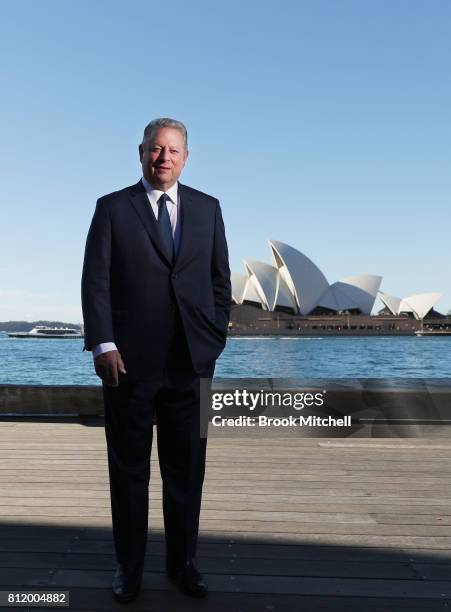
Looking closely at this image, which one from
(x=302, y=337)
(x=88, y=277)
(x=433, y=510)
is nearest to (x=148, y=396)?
(x=88, y=277)

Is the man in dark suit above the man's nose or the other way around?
the other way around

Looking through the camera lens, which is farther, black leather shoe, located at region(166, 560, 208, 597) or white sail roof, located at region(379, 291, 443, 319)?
white sail roof, located at region(379, 291, 443, 319)

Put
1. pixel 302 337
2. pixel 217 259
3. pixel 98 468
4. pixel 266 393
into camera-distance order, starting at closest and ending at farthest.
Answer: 1. pixel 217 259
2. pixel 98 468
3. pixel 266 393
4. pixel 302 337

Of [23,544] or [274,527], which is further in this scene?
[274,527]

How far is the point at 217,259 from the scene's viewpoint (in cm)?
189

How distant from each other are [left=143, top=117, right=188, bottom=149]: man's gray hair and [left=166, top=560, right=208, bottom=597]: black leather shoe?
117 cm

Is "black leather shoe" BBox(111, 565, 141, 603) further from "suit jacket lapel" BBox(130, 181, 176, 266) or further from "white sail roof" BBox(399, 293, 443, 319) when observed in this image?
"white sail roof" BBox(399, 293, 443, 319)

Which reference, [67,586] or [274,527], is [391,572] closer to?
[274,527]

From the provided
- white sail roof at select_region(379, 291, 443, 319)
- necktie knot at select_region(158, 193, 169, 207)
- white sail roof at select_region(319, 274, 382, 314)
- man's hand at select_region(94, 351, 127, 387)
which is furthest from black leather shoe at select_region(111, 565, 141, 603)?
white sail roof at select_region(379, 291, 443, 319)

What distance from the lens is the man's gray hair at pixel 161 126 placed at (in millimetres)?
1753

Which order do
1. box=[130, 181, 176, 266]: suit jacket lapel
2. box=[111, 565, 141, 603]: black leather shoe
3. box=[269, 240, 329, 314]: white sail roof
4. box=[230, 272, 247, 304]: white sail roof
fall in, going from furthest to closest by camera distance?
box=[230, 272, 247, 304]: white sail roof < box=[269, 240, 329, 314]: white sail roof < box=[130, 181, 176, 266]: suit jacket lapel < box=[111, 565, 141, 603]: black leather shoe

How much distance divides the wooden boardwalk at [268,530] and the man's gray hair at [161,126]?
1244 mm

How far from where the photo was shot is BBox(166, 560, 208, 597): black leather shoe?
1.71 metres

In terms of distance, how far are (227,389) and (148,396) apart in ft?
10.7
